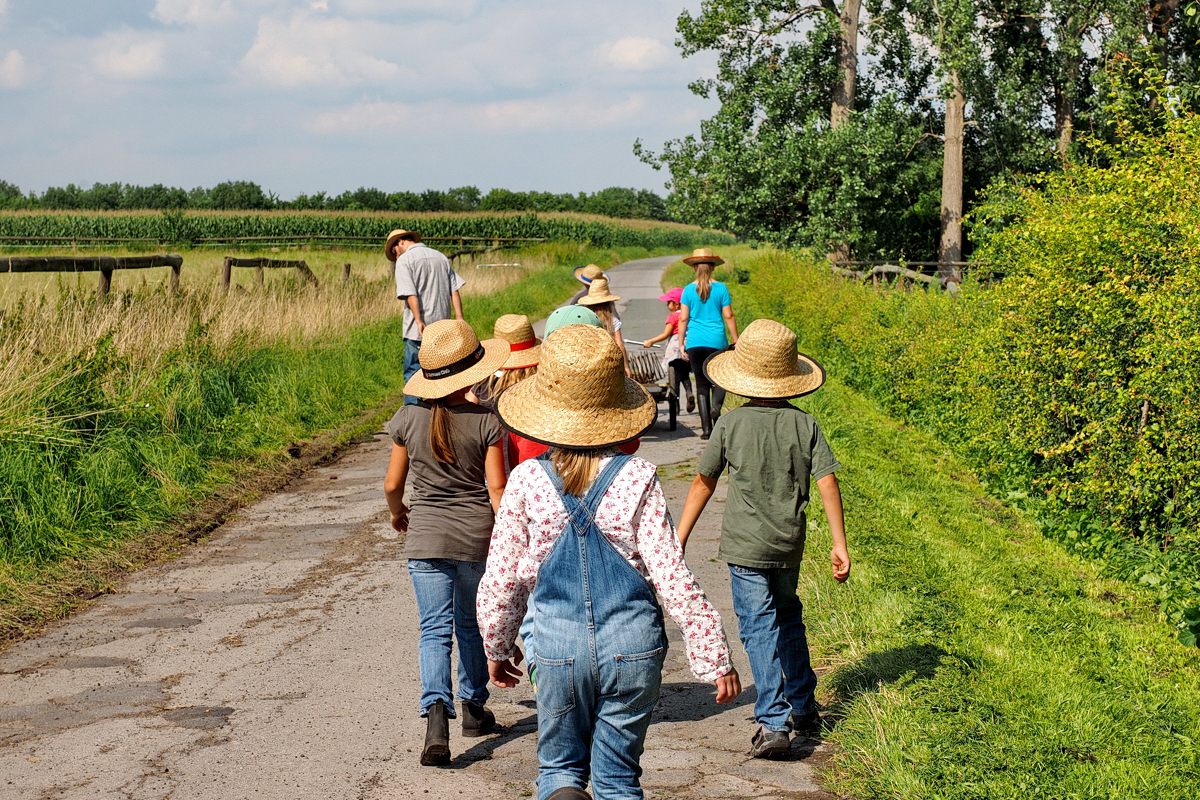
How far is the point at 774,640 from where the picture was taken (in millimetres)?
4227

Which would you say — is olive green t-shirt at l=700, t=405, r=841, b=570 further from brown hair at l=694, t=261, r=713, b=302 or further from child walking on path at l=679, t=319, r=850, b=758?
brown hair at l=694, t=261, r=713, b=302

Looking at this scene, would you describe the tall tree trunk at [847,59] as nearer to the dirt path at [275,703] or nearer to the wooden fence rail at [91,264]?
the wooden fence rail at [91,264]

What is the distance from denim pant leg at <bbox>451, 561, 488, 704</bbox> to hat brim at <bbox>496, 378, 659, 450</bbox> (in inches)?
53.3

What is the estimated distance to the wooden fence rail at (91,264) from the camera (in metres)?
10.4

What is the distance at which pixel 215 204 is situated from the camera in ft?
237

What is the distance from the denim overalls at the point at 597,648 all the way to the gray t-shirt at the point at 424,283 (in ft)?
22.6

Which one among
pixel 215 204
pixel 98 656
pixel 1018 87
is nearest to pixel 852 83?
pixel 1018 87

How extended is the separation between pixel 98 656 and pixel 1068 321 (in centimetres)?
703

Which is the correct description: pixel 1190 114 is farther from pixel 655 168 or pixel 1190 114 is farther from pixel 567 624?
pixel 655 168

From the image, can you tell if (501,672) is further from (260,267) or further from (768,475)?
(260,267)

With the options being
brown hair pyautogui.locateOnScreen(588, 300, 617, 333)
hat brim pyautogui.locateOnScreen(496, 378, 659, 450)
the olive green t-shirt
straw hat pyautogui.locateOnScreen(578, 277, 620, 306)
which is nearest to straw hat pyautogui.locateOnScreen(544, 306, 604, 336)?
the olive green t-shirt

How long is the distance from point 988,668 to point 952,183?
23.6m

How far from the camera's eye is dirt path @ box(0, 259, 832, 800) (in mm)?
4051

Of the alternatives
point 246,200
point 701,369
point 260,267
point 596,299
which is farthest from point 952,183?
point 246,200
